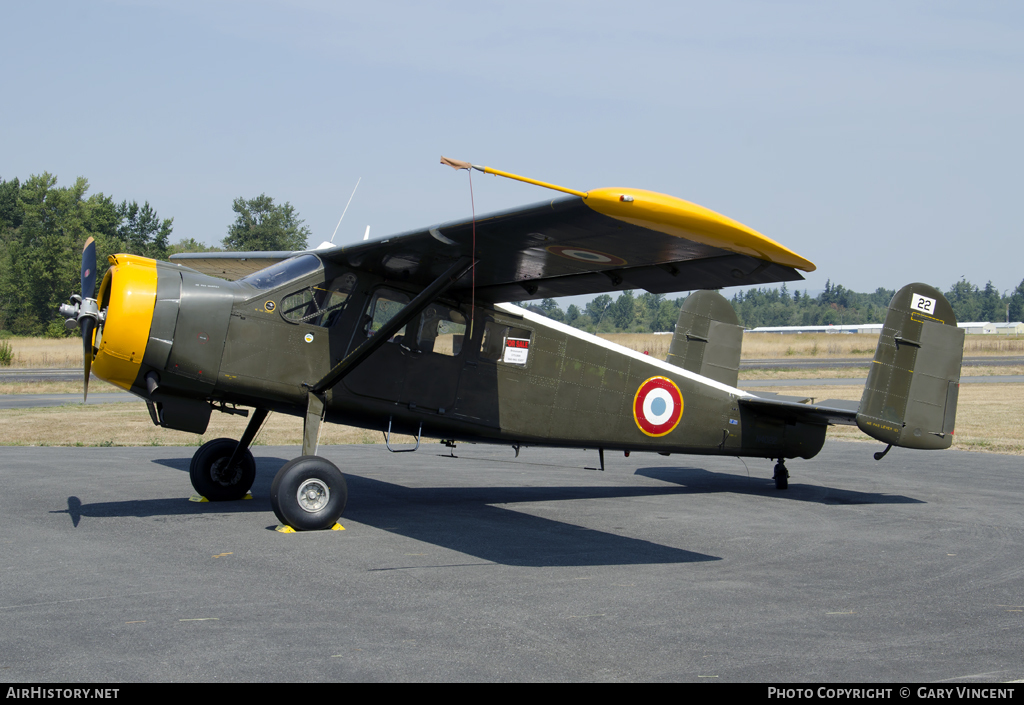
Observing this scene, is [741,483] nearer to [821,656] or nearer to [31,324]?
[821,656]

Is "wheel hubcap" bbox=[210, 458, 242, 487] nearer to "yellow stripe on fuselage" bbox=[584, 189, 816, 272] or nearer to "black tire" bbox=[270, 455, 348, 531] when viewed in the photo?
"black tire" bbox=[270, 455, 348, 531]

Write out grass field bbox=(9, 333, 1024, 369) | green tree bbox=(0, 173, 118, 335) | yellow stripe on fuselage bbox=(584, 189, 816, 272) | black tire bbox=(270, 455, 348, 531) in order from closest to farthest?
yellow stripe on fuselage bbox=(584, 189, 816, 272) → black tire bbox=(270, 455, 348, 531) → grass field bbox=(9, 333, 1024, 369) → green tree bbox=(0, 173, 118, 335)

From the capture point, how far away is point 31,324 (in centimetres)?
7012

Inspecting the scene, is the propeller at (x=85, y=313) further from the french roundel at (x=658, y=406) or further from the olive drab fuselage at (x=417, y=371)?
the french roundel at (x=658, y=406)

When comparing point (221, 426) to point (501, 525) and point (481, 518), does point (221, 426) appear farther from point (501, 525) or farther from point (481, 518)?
point (501, 525)

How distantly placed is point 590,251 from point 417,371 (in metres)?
2.88

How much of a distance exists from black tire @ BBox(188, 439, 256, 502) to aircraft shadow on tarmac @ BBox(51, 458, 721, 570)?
0.19m

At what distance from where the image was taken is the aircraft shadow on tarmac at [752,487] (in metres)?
11.9

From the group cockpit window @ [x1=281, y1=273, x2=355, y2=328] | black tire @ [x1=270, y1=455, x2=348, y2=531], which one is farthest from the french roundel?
black tire @ [x1=270, y1=455, x2=348, y2=531]

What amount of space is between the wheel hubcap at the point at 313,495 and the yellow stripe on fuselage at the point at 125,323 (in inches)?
82.1

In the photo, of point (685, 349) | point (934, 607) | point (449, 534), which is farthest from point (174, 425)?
point (685, 349)

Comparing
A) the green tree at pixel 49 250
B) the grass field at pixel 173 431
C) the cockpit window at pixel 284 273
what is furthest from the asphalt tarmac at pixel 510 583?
the green tree at pixel 49 250

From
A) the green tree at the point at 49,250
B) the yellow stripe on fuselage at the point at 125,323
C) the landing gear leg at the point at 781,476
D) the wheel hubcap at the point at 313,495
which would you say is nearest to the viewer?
the yellow stripe on fuselage at the point at 125,323

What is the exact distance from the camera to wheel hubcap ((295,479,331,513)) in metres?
8.64
